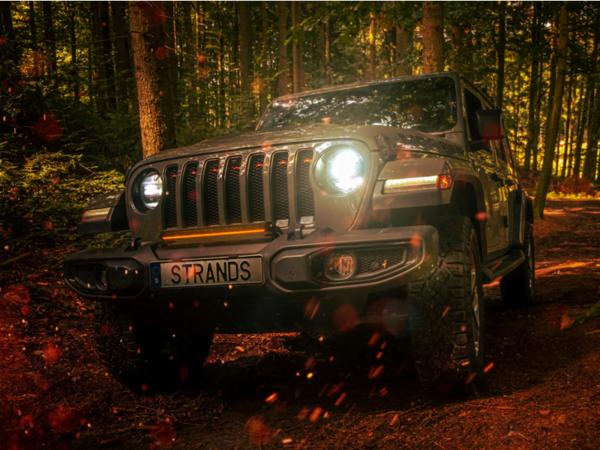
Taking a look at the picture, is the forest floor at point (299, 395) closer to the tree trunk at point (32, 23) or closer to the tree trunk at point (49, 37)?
the tree trunk at point (49, 37)

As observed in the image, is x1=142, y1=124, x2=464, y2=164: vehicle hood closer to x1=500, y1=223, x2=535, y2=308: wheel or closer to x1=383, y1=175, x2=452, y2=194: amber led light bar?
x1=383, y1=175, x2=452, y2=194: amber led light bar

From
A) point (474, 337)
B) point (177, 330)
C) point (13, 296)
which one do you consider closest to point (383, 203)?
point (474, 337)

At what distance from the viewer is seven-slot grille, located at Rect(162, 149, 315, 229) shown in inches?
108

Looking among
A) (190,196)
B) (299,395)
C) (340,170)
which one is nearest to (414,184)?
(340,170)

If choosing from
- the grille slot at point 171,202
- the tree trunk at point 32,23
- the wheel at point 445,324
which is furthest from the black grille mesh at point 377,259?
the tree trunk at point 32,23

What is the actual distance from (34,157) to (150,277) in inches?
269

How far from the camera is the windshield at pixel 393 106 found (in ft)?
13.6

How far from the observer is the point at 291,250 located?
2.44 metres

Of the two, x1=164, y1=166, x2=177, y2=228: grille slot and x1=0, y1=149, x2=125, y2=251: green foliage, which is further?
x1=0, y1=149, x2=125, y2=251: green foliage

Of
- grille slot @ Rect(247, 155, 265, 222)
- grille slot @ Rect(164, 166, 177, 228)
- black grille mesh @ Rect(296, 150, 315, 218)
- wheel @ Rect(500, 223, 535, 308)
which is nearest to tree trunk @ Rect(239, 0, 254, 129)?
wheel @ Rect(500, 223, 535, 308)

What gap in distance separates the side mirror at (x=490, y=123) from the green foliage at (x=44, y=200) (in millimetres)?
4677

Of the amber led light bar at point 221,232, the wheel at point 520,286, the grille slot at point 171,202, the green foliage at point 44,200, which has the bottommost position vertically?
the wheel at point 520,286

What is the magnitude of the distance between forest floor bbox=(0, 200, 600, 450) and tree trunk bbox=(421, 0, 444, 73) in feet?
16.1

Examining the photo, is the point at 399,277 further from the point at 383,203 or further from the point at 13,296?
the point at 13,296
